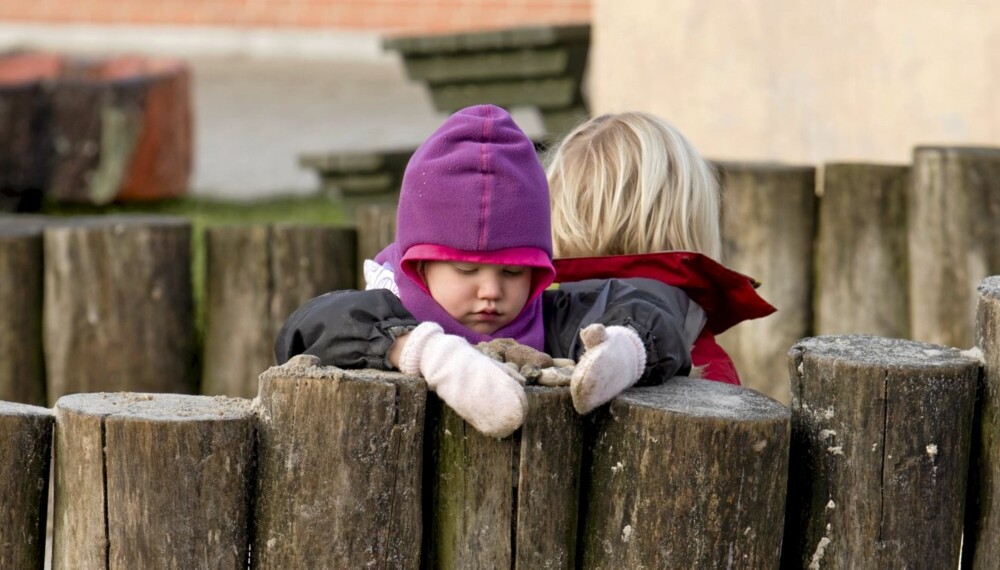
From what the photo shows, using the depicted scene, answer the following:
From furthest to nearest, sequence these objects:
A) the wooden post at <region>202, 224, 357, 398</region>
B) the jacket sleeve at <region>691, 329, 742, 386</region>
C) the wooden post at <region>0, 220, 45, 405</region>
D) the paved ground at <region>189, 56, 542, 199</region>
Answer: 1. the paved ground at <region>189, 56, 542, 199</region>
2. the wooden post at <region>202, 224, 357, 398</region>
3. the wooden post at <region>0, 220, 45, 405</region>
4. the jacket sleeve at <region>691, 329, 742, 386</region>

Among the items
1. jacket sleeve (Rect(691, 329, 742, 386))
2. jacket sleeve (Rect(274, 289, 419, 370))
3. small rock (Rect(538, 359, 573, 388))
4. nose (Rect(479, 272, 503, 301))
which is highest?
nose (Rect(479, 272, 503, 301))

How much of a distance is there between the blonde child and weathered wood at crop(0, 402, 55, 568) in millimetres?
1040

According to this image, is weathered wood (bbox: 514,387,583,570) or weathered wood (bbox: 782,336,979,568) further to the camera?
weathered wood (bbox: 782,336,979,568)

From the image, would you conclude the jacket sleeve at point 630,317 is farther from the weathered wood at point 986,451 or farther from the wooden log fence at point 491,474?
the weathered wood at point 986,451

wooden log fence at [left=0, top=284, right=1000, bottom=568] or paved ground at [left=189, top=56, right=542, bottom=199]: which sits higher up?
paved ground at [left=189, top=56, right=542, bottom=199]

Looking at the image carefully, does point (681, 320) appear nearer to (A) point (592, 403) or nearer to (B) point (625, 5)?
(A) point (592, 403)

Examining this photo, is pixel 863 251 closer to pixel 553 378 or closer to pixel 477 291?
pixel 477 291

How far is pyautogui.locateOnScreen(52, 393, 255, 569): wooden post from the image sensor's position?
7.55ft

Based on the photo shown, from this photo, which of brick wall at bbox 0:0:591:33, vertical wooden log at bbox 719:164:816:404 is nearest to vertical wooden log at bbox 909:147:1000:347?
vertical wooden log at bbox 719:164:816:404

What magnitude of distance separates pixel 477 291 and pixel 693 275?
50 centimetres

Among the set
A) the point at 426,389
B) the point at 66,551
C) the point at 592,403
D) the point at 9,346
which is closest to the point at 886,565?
the point at 592,403

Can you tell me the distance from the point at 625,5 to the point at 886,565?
375cm

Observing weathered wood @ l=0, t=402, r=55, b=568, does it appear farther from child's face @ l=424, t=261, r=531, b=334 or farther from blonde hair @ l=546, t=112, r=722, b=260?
blonde hair @ l=546, t=112, r=722, b=260

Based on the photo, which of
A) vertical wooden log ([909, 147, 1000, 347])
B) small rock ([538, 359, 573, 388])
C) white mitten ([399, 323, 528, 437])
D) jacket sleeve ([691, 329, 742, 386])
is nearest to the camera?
white mitten ([399, 323, 528, 437])
